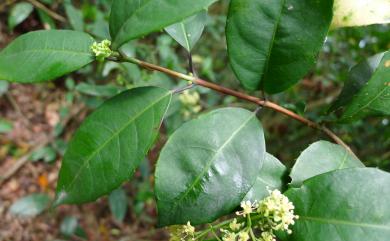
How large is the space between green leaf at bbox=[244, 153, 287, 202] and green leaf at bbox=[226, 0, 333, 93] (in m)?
0.23

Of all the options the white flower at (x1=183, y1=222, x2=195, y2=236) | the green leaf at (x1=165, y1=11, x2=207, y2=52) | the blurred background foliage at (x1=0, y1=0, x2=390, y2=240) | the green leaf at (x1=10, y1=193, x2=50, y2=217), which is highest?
the green leaf at (x1=165, y1=11, x2=207, y2=52)

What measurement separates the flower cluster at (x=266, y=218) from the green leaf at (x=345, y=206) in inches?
1.9

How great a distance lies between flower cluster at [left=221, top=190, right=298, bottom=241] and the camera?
1.08m

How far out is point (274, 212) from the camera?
109cm

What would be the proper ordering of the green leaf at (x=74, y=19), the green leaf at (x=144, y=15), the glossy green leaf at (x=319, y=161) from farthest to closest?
the green leaf at (x=74, y=19), the glossy green leaf at (x=319, y=161), the green leaf at (x=144, y=15)

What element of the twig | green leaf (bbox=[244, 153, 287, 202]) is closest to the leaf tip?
green leaf (bbox=[244, 153, 287, 202])

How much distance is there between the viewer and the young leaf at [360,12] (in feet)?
4.11

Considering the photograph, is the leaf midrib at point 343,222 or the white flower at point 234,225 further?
the white flower at point 234,225

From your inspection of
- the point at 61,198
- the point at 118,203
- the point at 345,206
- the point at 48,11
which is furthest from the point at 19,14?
the point at 345,206

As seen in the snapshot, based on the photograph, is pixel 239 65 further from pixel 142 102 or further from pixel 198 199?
pixel 198 199

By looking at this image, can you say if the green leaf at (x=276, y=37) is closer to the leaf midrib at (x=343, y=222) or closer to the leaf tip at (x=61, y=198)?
the leaf midrib at (x=343, y=222)

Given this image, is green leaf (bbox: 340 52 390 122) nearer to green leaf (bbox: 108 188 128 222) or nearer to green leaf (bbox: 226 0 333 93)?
green leaf (bbox: 226 0 333 93)

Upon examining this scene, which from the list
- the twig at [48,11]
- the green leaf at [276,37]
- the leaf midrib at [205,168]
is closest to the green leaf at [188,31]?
the green leaf at [276,37]

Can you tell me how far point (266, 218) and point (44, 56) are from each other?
0.75m
